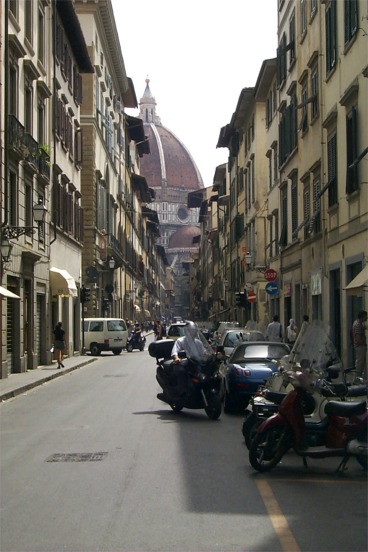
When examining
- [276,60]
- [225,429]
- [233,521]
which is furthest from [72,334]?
[233,521]

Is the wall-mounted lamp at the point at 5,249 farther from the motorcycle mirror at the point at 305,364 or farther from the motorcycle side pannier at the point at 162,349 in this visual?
the motorcycle mirror at the point at 305,364

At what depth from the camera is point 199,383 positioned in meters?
15.0

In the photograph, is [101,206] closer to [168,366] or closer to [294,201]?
[294,201]

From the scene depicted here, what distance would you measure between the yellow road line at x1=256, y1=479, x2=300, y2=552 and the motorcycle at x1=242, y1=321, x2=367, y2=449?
4.79ft

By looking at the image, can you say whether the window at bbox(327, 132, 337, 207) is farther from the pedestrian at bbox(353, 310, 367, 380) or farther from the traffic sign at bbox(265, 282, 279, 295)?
the traffic sign at bbox(265, 282, 279, 295)

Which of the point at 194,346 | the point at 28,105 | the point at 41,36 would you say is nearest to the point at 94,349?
the point at 41,36

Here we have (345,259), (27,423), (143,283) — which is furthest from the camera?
(143,283)

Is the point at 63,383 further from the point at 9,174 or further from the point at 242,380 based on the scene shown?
the point at 242,380

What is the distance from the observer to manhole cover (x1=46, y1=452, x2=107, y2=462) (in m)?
10.4

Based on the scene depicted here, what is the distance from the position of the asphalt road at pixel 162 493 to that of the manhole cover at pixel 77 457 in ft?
0.04

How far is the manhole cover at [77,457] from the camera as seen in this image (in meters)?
10.4

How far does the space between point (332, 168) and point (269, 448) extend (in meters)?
16.8

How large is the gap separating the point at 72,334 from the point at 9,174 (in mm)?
15484

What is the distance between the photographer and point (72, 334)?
3962 centimetres
